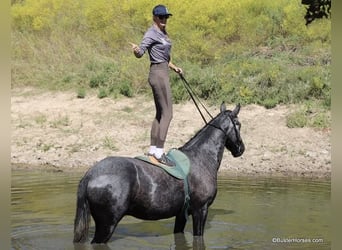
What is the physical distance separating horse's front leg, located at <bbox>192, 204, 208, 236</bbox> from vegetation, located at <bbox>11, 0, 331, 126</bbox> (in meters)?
8.39

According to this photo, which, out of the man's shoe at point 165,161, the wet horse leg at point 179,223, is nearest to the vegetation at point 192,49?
the wet horse leg at point 179,223

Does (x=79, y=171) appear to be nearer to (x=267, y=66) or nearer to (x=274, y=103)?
(x=274, y=103)

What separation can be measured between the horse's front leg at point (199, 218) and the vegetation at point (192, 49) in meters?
8.39

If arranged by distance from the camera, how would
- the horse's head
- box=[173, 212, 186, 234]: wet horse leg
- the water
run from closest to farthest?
the water → box=[173, 212, 186, 234]: wet horse leg → the horse's head

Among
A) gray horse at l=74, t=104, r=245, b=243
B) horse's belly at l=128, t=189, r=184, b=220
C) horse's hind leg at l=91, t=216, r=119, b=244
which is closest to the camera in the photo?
gray horse at l=74, t=104, r=245, b=243

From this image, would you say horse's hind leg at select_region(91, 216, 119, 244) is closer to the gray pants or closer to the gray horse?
the gray horse

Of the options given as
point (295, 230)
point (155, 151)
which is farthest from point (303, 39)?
point (155, 151)

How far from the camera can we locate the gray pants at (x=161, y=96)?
6355 mm

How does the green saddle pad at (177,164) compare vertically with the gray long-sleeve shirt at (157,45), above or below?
below

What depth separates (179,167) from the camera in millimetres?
6609

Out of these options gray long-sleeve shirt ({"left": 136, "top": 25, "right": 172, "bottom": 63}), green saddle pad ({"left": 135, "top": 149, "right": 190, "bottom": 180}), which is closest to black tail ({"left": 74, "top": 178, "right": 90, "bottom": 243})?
green saddle pad ({"left": 135, "top": 149, "right": 190, "bottom": 180})

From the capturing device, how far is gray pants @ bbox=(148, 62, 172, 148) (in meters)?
6.36

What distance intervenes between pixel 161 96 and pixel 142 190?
0.96 metres

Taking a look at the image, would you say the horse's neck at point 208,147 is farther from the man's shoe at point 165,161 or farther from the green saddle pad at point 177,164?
the man's shoe at point 165,161
